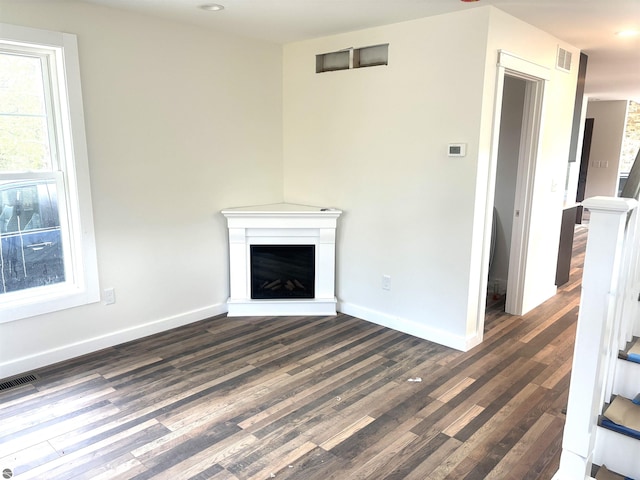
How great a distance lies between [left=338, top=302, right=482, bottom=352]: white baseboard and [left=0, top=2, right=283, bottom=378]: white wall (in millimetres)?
1253

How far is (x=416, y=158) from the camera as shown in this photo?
3.58m

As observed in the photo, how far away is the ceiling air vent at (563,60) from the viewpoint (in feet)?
13.1

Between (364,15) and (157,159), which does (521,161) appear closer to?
(364,15)

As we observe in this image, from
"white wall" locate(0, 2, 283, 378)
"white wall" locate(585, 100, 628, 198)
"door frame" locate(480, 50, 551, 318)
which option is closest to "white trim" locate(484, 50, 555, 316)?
"door frame" locate(480, 50, 551, 318)

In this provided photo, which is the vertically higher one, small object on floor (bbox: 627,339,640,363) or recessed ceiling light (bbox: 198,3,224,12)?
recessed ceiling light (bbox: 198,3,224,12)

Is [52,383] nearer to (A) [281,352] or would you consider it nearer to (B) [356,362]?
(A) [281,352]

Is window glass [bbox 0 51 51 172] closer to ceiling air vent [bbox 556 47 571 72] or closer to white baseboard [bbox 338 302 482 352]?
white baseboard [bbox 338 302 482 352]

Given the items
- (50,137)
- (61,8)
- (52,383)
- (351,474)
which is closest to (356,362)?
(351,474)

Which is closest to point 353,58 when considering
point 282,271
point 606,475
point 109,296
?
point 282,271

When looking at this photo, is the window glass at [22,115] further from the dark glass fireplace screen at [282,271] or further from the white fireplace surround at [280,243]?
the dark glass fireplace screen at [282,271]

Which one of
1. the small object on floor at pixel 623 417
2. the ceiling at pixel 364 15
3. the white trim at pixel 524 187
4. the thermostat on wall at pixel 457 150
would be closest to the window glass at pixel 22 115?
the ceiling at pixel 364 15

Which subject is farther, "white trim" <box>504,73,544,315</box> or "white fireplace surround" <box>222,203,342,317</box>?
"white fireplace surround" <box>222,203,342,317</box>

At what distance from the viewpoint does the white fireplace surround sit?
4062mm

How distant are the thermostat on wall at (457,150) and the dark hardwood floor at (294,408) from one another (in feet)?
4.96
